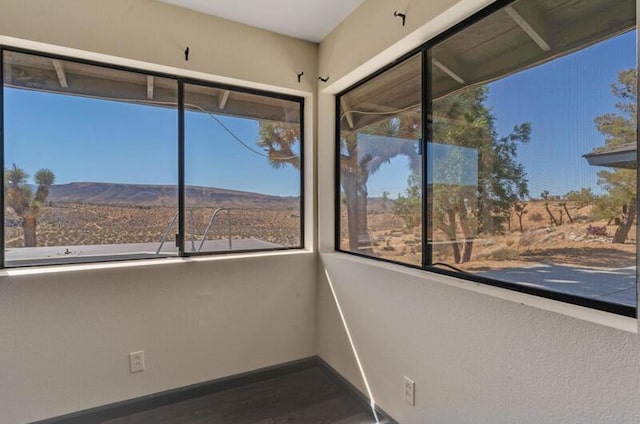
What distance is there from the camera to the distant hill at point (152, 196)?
196 cm

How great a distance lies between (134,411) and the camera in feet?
6.41

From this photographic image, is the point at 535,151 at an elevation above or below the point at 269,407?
above

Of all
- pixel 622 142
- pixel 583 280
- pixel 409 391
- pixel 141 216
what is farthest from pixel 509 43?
pixel 141 216

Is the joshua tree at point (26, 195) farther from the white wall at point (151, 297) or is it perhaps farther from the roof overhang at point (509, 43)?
the roof overhang at point (509, 43)

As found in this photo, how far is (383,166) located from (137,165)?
60.5 inches

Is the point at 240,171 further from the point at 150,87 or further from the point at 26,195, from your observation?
the point at 26,195

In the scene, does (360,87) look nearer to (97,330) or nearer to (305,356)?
(305,356)

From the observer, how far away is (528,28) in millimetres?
1316

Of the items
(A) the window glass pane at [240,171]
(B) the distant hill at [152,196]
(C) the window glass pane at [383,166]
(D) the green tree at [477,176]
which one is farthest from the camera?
(A) the window glass pane at [240,171]

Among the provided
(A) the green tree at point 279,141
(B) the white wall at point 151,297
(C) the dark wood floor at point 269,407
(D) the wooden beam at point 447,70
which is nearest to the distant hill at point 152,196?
(A) the green tree at point 279,141

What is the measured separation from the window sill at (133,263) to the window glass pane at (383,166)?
1.72 feet

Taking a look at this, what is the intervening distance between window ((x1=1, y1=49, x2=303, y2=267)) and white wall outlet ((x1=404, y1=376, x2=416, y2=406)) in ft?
4.11

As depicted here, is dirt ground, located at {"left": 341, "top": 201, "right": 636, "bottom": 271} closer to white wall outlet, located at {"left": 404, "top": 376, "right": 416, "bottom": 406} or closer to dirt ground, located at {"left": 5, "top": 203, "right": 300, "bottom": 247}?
white wall outlet, located at {"left": 404, "top": 376, "right": 416, "bottom": 406}

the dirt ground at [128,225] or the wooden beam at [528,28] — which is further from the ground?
the wooden beam at [528,28]
